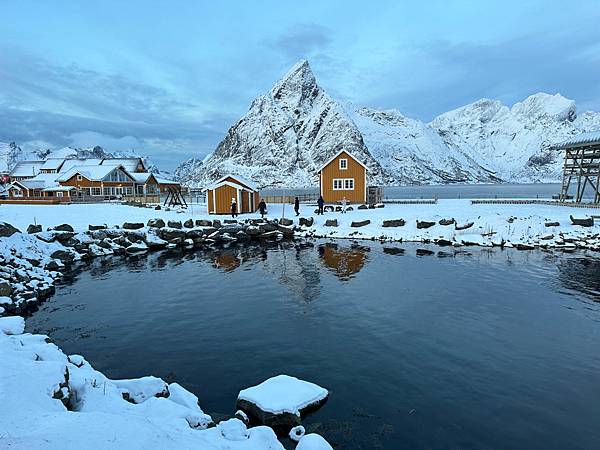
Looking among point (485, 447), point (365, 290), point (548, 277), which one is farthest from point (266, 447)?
point (548, 277)

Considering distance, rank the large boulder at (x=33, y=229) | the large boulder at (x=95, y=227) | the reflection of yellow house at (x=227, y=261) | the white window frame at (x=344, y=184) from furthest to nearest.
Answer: the white window frame at (x=344, y=184) → the large boulder at (x=95, y=227) → the large boulder at (x=33, y=229) → the reflection of yellow house at (x=227, y=261)

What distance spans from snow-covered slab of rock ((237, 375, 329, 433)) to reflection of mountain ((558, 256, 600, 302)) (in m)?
14.9

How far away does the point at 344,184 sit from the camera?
2021 inches

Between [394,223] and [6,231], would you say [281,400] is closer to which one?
[6,231]

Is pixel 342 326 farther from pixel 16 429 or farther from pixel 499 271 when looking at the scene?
pixel 499 271

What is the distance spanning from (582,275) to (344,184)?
3253 centimetres

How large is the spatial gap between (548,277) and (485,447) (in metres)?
16.7

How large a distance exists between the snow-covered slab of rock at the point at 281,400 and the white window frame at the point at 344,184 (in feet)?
140

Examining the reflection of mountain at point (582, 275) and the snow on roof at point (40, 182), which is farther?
the snow on roof at point (40, 182)

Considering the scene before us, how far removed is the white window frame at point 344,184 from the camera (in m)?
51.2

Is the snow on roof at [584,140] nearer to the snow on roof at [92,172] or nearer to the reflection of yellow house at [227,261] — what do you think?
the reflection of yellow house at [227,261]

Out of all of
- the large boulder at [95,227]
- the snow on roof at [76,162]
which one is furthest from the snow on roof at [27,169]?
the large boulder at [95,227]

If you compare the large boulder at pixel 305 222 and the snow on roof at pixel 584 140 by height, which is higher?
the snow on roof at pixel 584 140

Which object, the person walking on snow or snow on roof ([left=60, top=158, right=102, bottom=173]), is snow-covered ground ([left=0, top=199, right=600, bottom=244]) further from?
snow on roof ([left=60, top=158, right=102, bottom=173])
